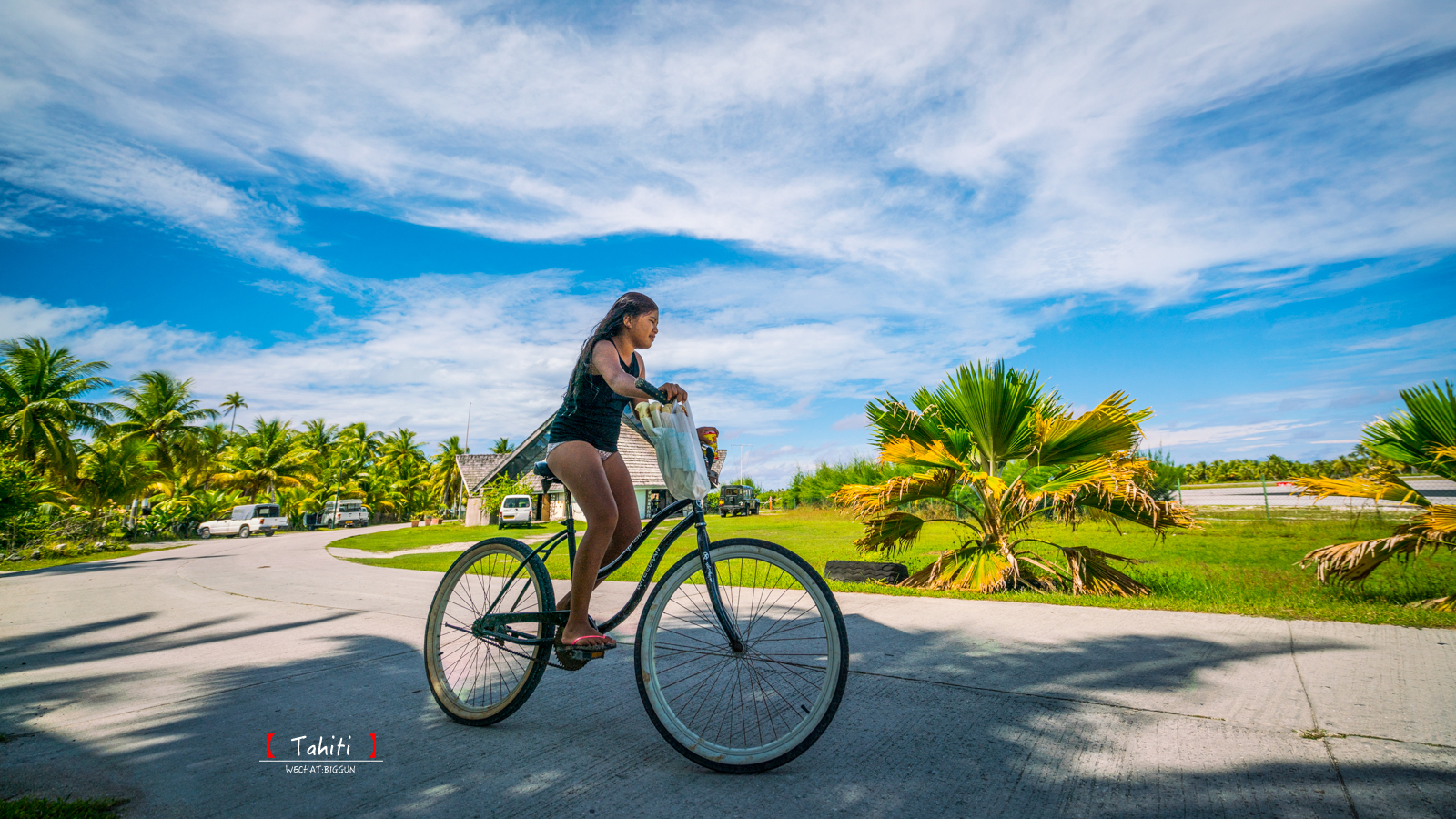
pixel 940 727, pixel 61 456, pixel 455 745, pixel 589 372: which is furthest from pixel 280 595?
pixel 61 456

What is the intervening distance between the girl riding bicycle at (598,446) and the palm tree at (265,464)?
58057 millimetres

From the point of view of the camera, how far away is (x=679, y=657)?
3279mm

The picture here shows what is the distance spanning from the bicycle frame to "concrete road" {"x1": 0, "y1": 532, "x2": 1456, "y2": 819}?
0.43 m

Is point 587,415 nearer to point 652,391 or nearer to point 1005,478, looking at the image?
point 652,391

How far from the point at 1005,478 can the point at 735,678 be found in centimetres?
561

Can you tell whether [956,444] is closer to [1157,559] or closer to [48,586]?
[1157,559]

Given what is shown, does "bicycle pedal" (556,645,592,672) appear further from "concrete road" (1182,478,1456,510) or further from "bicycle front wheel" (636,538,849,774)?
"concrete road" (1182,478,1456,510)

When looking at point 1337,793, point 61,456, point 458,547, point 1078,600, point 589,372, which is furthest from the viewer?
point 61,456

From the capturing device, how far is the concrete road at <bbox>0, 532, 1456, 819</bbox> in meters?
2.14

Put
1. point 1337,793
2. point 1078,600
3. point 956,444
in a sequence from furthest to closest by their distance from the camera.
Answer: point 956,444 → point 1078,600 → point 1337,793

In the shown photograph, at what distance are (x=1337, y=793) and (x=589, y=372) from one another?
306cm

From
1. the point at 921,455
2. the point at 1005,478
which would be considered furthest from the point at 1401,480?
the point at 921,455

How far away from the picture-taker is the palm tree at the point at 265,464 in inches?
1950

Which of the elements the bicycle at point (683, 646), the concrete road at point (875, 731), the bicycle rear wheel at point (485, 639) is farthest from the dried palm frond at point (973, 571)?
the bicycle rear wheel at point (485, 639)
